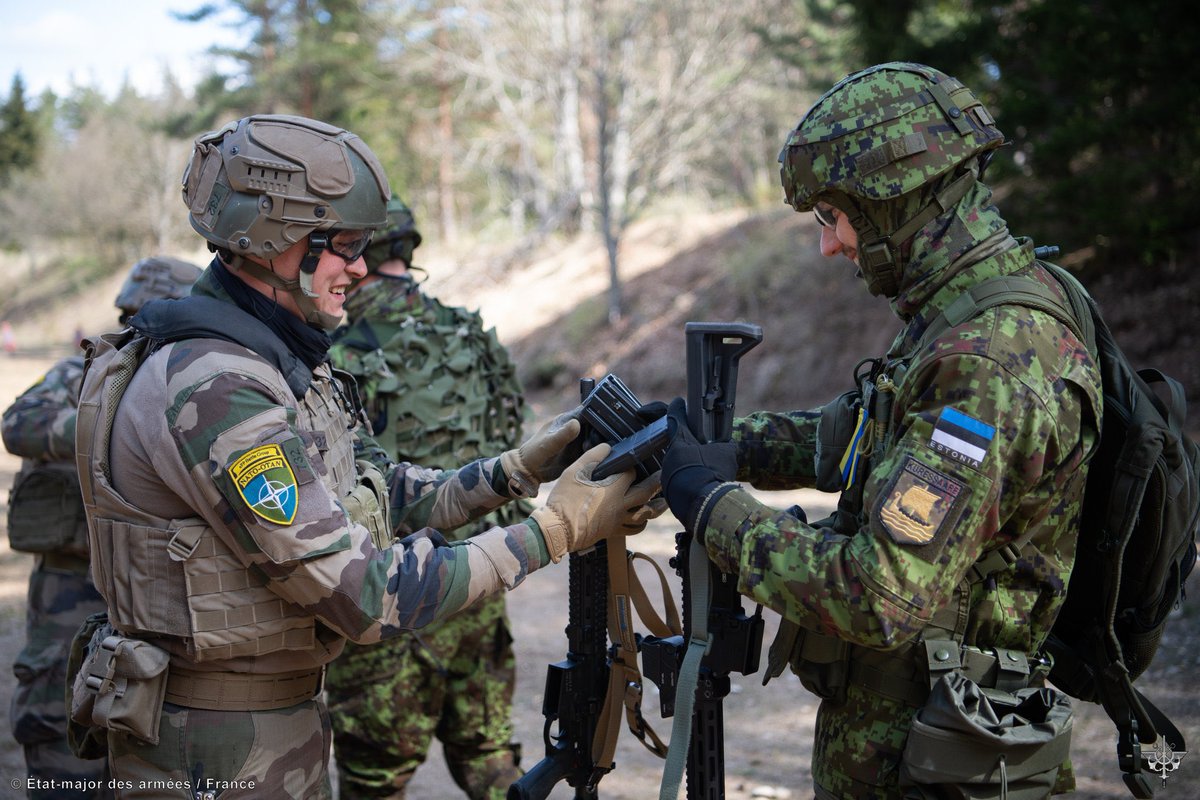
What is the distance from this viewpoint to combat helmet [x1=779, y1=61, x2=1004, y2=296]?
7.91 ft

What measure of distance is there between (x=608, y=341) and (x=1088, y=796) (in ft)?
51.5

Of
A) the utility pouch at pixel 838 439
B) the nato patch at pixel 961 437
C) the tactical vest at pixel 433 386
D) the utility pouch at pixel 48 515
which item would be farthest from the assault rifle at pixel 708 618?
the utility pouch at pixel 48 515

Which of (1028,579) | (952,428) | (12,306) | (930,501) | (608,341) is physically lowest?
(12,306)


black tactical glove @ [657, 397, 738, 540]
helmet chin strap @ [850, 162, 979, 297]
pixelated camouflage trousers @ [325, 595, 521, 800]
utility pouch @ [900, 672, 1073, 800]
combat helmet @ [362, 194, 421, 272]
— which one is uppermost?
helmet chin strap @ [850, 162, 979, 297]

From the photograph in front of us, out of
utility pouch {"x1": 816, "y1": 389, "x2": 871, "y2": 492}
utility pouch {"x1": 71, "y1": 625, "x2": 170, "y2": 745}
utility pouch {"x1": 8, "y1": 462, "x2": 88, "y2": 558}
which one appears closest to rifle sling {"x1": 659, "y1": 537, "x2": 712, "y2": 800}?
utility pouch {"x1": 816, "y1": 389, "x2": 871, "y2": 492}

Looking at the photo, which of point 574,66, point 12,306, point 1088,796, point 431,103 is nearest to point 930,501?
point 1088,796

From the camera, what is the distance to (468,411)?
4621mm

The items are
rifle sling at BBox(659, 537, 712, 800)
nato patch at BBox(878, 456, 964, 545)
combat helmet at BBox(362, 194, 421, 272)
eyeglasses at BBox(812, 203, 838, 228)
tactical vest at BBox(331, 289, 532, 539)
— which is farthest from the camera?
combat helmet at BBox(362, 194, 421, 272)

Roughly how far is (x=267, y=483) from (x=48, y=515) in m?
2.63

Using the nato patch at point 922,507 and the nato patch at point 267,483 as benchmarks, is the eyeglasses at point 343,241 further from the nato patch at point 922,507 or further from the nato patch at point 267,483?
the nato patch at point 922,507

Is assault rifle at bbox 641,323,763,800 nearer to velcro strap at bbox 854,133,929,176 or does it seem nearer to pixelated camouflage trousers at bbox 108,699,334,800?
velcro strap at bbox 854,133,929,176

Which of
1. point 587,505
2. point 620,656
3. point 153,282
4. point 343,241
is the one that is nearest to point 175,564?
point 343,241

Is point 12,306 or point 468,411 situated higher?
point 468,411

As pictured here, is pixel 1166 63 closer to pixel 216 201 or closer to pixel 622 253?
pixel 216 201
